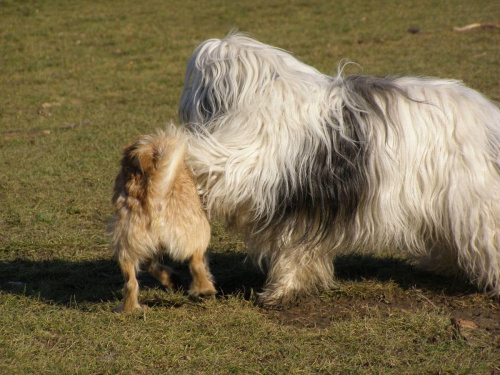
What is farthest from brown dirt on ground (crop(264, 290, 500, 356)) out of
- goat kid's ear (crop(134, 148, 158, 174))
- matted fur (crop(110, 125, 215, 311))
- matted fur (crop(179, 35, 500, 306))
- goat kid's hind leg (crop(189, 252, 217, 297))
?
goat kid's ear (crop(134, 148, 158, 174))

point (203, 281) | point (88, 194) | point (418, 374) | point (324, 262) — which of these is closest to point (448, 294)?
point (324, 262)

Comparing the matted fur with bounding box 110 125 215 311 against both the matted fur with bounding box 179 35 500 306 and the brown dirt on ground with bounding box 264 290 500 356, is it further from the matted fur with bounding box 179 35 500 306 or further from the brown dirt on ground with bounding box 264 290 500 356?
the brown dirt on ground with bounding box 264 290 500 356

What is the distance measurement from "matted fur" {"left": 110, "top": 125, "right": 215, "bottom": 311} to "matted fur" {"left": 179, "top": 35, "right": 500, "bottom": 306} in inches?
5.7

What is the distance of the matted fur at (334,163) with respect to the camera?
3760 mm

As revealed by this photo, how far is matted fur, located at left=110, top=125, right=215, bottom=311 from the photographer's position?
361cm

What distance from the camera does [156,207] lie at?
3.61m

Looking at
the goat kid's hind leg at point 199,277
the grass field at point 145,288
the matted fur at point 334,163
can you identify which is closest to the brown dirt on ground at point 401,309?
the grass field at point 145,288

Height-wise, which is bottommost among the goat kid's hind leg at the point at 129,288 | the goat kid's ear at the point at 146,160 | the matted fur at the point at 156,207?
the goat kid's hind leg at the point at 129,288

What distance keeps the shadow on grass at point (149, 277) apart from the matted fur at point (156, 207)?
2.22 feet

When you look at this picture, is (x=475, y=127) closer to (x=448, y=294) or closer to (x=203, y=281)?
(x=448, y=294)

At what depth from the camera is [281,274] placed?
407 cm

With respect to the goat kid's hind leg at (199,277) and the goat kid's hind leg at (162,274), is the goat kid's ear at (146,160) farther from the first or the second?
the goat kid's hind leg at (162,274)

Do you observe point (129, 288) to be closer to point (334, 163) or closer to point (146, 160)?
point (146, 160)

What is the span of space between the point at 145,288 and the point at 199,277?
75 centimetres
